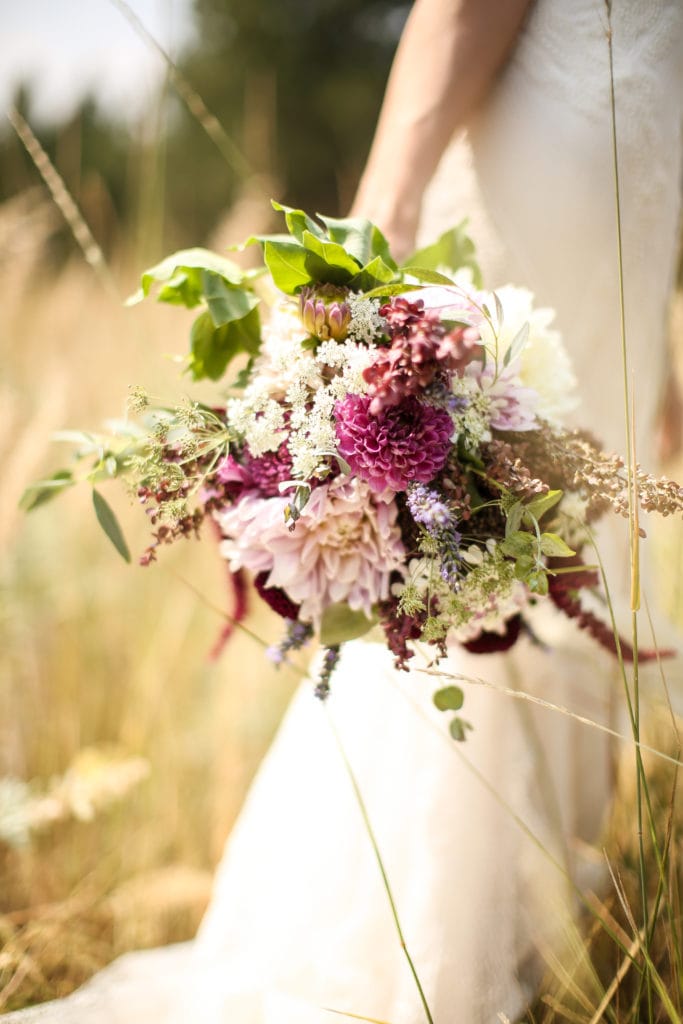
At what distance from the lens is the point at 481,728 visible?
1.05 m

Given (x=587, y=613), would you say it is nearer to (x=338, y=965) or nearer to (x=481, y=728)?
(x=481, y=728)

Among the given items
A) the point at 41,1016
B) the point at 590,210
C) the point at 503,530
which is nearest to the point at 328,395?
the point at 503,530

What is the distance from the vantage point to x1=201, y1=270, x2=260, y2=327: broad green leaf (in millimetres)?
758

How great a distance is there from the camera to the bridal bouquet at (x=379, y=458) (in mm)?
632

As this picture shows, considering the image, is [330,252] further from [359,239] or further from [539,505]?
[539,505]

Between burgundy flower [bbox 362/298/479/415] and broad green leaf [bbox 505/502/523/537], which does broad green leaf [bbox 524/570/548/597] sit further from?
burgundy flower [bbox 362/298/479/415]

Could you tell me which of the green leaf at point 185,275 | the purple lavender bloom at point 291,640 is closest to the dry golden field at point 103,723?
the green leaf at point 185,275

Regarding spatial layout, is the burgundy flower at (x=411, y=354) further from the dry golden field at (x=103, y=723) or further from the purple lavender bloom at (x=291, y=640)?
the dry golden field at (x=103, y=723)

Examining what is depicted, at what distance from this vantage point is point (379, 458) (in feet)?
2.07

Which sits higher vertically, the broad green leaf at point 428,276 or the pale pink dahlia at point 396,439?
the broad green leaf at point 428,276

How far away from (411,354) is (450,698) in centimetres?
36

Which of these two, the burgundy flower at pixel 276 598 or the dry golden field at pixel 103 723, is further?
the dry golden field at pixel 103 723

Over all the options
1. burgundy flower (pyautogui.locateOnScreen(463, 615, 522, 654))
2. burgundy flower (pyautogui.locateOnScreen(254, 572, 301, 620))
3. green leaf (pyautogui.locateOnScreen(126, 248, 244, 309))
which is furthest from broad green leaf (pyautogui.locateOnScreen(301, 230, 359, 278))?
burgundy flower (pyautogui.locateOnScreen(463, 615, 522, 654))

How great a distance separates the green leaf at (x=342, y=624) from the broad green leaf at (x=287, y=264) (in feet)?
1.13
